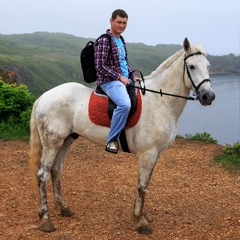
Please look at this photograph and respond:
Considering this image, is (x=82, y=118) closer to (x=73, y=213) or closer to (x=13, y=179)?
(x=73, y=213)

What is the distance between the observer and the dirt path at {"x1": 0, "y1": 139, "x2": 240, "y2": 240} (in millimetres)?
5398

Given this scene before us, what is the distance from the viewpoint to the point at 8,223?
18.5 ft

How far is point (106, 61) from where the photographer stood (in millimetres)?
5039

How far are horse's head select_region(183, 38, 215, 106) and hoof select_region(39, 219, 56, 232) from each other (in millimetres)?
3142

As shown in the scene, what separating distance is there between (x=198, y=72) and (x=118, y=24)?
1.43 m

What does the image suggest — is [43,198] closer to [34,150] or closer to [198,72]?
[34,150]

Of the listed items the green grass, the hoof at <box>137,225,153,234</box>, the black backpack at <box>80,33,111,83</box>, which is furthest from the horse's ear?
the green grass

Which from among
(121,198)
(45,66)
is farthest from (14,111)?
(45,66)

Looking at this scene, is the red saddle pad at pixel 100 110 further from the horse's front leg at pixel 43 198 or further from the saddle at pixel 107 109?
the horse's front leg at pixel 43 198

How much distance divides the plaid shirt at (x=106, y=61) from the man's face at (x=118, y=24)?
119 mm

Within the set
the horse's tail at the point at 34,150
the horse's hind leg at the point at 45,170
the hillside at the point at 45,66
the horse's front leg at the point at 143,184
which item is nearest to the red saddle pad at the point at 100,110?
the horse's front leg at the point at 143,184

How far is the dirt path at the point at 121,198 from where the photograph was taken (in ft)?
17.7

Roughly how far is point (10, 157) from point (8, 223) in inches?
175

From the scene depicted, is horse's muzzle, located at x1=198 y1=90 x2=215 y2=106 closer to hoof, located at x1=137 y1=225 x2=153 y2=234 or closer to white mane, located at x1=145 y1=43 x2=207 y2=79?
white mane, located at x1=145 y1=43 x2=207 y2=79
